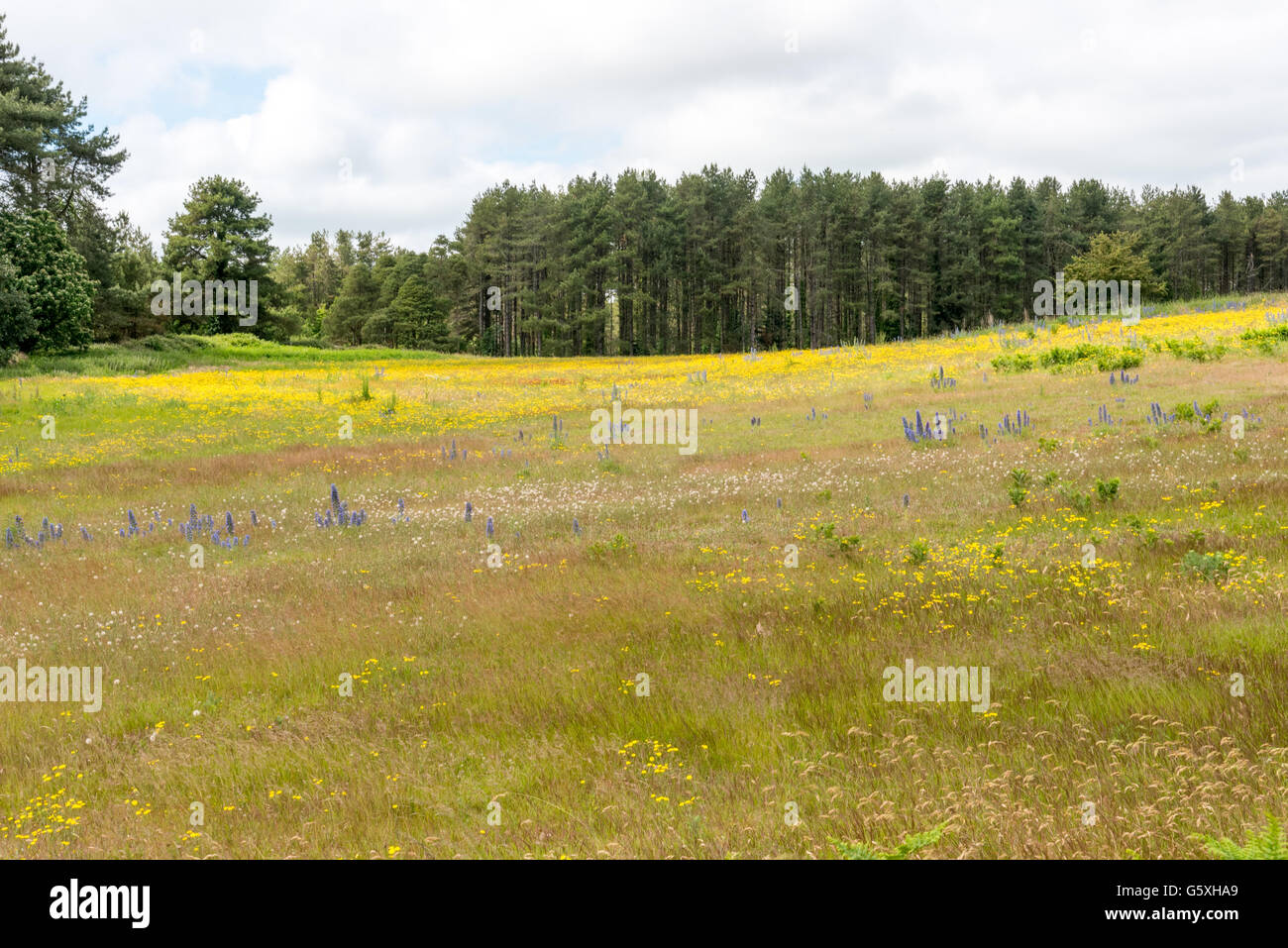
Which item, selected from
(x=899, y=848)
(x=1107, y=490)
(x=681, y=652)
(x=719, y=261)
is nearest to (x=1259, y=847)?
(x=899, y=848)

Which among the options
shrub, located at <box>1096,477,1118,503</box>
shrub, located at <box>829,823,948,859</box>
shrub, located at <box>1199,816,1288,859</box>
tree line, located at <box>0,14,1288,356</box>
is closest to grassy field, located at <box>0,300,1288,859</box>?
shrub, located at <box>1096,477,1118,503</box>

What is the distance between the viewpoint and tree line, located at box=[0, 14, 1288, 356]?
251 feet

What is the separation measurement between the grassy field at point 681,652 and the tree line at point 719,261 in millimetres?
63170

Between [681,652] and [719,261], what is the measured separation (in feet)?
290

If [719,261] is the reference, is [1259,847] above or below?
below

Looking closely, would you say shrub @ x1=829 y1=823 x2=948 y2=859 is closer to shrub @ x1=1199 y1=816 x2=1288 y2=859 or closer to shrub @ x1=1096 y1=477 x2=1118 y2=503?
shrub @ x1=1199 y1=816 x2=1288 y2=859

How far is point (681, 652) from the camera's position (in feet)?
25.2

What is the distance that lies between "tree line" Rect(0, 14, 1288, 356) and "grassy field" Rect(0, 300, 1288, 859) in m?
63.2

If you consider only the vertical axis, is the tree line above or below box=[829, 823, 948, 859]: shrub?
above

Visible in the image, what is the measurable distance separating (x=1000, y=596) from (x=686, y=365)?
47.0m

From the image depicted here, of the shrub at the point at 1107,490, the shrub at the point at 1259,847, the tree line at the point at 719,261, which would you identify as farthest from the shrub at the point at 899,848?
the tree line at the point at 719,261

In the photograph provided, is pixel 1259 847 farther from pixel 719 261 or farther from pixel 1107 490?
pixel 719 261

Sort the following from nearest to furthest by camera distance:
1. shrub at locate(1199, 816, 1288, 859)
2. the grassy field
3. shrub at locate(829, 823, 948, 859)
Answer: shrub at locate(1199, 816, 1288, 859)
shrub at locate(829, 823, 948, 859)
the grassy field
